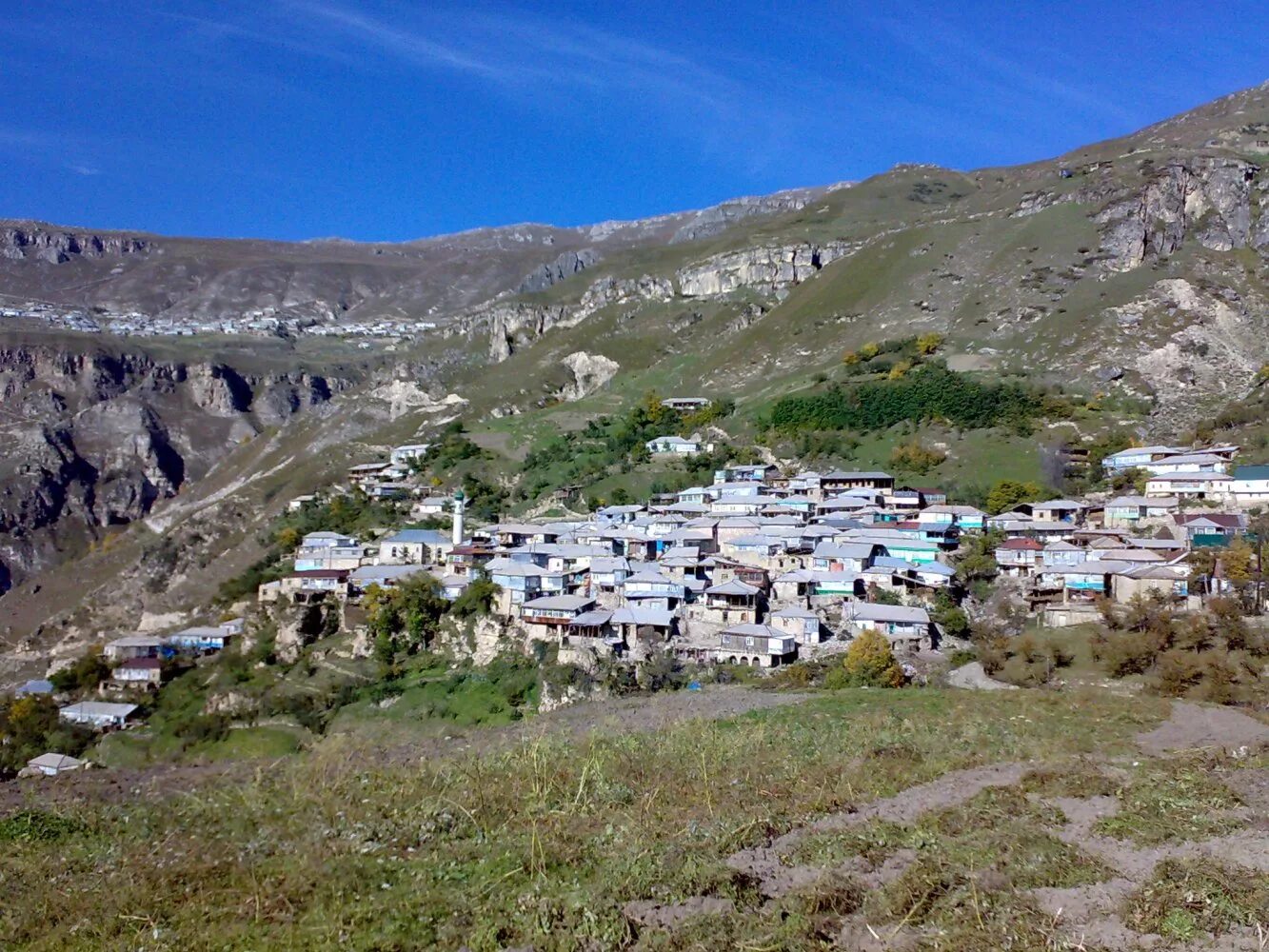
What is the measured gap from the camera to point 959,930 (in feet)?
24.9

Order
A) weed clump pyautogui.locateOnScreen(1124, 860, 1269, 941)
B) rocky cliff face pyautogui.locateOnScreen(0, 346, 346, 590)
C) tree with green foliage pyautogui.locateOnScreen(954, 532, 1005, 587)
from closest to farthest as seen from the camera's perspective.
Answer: weed clump pyautogui.locateOnScreen(1124, 860, 1269, 941) → tree with green foliage pyautogui.locateOnScreen(954, 532, 1005, 587) → rocky cliff face pyautogui.locateOnScreen(0, 346, 346, 590)

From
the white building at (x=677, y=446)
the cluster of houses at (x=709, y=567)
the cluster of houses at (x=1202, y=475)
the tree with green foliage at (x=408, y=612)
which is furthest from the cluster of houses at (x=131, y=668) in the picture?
the cluster of houses at (x=1202, y=475)

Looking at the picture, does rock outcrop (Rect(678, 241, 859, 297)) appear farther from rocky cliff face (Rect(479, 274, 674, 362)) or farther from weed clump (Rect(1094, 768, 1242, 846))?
weed clump (Rect(1094, 768, 1242, 846))

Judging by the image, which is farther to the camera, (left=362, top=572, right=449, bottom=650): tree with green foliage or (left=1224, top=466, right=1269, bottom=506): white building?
(left=1224, top=466, right=1269, bottom=506): white building

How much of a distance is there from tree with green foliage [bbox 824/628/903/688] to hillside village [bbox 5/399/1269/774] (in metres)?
0.79

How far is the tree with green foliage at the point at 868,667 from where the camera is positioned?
79.3 feet

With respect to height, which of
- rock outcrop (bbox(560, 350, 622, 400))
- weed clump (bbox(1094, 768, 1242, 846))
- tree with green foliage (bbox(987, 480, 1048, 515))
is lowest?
weed clump (bbox(1094, 768, 1242, 846))

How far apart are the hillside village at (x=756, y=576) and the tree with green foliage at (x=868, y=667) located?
0.79 meters

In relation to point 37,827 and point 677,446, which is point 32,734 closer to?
point 37,827

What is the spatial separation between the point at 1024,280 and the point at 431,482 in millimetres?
49975

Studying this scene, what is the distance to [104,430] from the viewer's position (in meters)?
115

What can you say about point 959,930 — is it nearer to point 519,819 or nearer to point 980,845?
point 980,845

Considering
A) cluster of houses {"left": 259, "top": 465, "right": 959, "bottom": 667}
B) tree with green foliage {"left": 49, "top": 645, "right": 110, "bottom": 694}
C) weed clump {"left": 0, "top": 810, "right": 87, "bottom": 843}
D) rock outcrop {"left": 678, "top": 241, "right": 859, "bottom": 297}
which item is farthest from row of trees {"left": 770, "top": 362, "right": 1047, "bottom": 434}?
weed clump {"left": 0, "top": 810, "right": 87, "bottom": 843}

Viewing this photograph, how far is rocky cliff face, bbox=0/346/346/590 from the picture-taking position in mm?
99125
